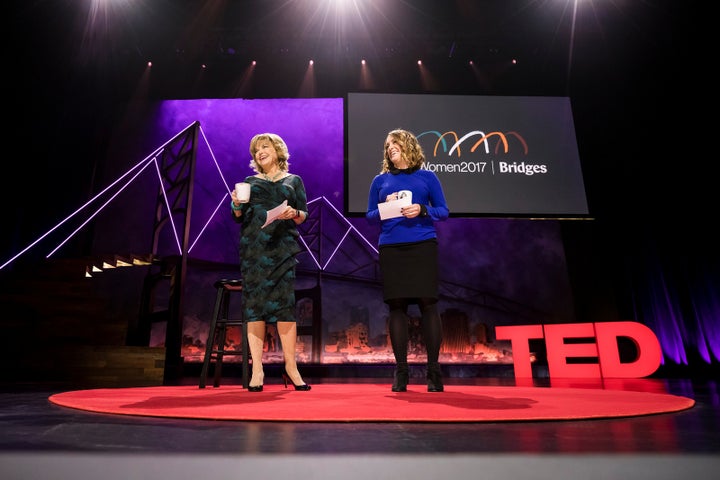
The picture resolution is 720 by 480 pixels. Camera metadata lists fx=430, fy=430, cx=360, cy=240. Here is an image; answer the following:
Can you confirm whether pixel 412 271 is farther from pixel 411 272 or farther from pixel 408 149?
pixel 408 149

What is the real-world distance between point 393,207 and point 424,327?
53 centimetres

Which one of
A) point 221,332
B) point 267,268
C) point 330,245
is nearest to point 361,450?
point 267,268

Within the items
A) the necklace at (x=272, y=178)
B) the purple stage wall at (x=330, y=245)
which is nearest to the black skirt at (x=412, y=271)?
the necklace at (x=272, y=178)

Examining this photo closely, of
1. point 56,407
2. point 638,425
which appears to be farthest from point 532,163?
point 56,407

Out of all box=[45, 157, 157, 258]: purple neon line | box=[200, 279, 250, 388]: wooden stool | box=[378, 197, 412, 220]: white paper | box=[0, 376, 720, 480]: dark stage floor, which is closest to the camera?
box=[0, 376, 720, 480]: dark stage floor

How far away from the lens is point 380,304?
4.88 meters

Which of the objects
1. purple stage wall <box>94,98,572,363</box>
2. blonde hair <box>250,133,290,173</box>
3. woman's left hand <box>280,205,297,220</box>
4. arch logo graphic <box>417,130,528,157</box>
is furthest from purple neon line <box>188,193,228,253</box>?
woman's left hand <box>280,205,297,220</box>

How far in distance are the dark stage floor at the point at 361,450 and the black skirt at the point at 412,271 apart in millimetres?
837

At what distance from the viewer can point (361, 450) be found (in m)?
0.68

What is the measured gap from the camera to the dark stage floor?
1.95 ft

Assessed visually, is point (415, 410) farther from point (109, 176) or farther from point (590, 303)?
point (109, 176)

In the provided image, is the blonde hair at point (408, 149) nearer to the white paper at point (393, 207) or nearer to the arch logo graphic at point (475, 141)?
the white paper at point (393, 207)

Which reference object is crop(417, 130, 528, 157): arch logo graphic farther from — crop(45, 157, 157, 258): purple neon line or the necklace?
crop(45, 157, 157, 258): purple neon line

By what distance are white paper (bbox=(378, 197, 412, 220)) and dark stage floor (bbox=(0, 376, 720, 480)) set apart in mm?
898
